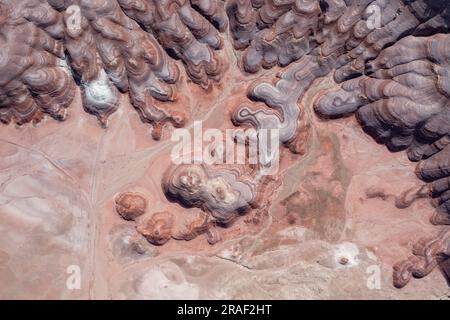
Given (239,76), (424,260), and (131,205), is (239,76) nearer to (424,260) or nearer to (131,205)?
(131,205)

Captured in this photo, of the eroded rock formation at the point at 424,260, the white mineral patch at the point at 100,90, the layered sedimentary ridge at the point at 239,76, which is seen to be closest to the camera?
the layered sedimentary ridge at the point at 239,76

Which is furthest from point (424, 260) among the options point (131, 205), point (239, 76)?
point (131, 205)

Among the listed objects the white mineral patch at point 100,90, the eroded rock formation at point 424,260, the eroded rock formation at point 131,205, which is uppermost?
the white mineral patch at point 100,90

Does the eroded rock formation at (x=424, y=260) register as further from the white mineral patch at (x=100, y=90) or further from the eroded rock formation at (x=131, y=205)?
the white mineral patch at (x=100, y=90)

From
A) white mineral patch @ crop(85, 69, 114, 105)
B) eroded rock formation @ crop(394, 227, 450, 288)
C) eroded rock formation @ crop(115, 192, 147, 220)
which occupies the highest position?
white mineral patch @ crop(85, 69, 114, 105)

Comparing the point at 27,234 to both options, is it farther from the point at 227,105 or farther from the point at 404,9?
the point at 404,9

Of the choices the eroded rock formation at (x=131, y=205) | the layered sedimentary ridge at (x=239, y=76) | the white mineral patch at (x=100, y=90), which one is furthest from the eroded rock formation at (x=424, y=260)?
the white mineral patch at (x=100, y=90)

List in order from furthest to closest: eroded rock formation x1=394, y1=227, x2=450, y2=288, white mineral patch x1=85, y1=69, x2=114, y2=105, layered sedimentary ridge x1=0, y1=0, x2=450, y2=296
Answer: white mineral patch x1=85, y1=69, x2=114, y2=105 < eroded rock formation x1=394, y1=227, x2=450, y2=288 < layered sedimentary ridge x1=0, y1=0, x2=450, y2=296

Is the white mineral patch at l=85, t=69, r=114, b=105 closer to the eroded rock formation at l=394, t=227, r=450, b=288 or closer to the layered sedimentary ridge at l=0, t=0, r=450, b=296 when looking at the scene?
the layered sedimentary ridge at l=0, t=0, r=450, b=296

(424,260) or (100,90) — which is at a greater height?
(100,90)

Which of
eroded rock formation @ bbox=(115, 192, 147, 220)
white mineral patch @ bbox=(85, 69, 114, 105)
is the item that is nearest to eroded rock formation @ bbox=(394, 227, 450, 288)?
eroded rock formation @ bbox=(115, 192, 147, 220)
